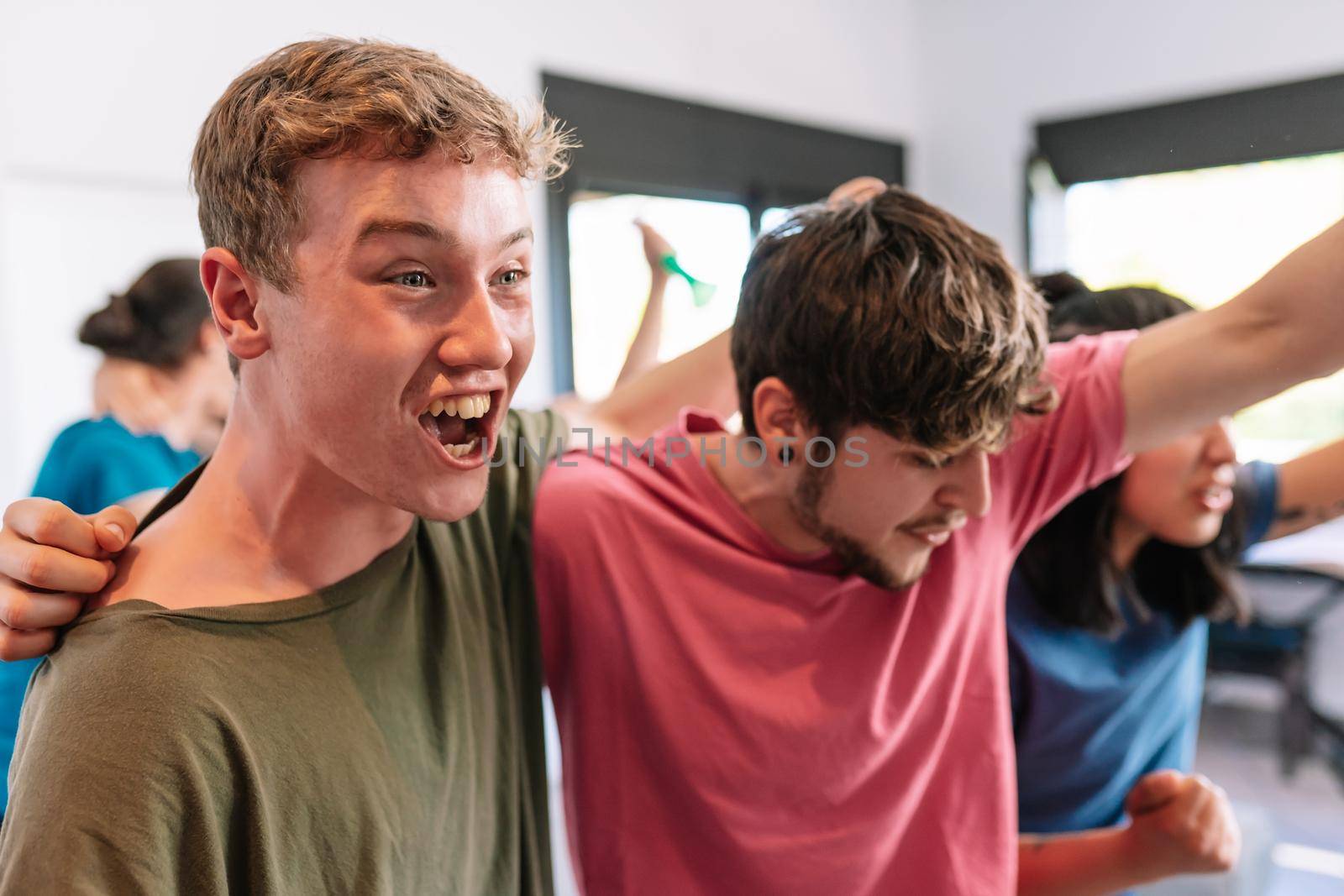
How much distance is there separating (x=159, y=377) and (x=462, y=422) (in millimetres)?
695

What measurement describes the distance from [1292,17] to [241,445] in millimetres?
722

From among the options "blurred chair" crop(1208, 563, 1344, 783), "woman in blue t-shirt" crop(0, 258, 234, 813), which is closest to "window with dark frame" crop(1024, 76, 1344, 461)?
"blurred chair" crop(1208, 563, 1344, 783)

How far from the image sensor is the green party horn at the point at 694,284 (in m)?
0.89

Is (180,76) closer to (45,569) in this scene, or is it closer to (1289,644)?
(45,569)

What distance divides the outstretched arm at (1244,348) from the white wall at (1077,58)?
129mm

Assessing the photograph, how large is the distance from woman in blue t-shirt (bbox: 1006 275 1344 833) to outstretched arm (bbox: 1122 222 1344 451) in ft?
0.46

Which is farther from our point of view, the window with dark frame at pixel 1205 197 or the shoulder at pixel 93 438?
the shoulder at pixel 93 438

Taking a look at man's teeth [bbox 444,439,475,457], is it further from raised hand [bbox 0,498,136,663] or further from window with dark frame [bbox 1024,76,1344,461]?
window with dark frame [bbox 1024,76,1344,461]

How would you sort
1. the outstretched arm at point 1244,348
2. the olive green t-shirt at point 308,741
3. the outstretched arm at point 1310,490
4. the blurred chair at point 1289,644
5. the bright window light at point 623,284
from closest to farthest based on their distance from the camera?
the olive green t-shirt at point 308,741, the outstretched arm at point 1244,348, the outstretched arm at point 1310,490, the bright window light at point 623,284, the blurred chair at point 1289,644

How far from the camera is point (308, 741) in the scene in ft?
1.85

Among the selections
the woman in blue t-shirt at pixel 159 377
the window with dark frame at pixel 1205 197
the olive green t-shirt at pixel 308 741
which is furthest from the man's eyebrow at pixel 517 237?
the woman in blue t-shirt at pixel 159 377

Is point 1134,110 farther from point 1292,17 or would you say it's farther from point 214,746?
point 214,746

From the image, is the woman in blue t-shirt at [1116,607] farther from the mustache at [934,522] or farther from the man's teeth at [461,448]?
the man's teeth at [461,448]

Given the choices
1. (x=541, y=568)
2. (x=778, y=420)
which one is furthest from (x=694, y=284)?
(x=541, y=568)
